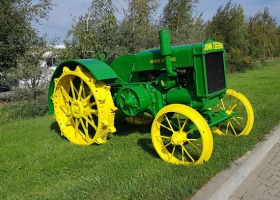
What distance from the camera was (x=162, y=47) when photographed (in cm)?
449

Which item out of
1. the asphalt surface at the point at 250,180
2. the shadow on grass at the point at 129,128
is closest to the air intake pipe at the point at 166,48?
the asphalt surface at the point at 250,180

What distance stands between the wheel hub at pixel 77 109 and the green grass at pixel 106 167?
1.78 ft

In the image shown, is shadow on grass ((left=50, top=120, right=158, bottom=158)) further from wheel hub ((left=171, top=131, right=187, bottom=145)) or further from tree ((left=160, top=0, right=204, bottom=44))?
tree ((left=160, top=0, right=204, bottom=44))

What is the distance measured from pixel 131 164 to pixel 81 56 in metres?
6.80

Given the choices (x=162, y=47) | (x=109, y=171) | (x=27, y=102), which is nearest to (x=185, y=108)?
(x=162, y=47)

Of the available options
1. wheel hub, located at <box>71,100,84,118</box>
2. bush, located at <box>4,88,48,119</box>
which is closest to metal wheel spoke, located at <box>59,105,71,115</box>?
wheel hub, located at <box>71,100,84,118</box>

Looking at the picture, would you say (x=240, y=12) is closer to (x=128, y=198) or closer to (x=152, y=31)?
(x=152, y=31)

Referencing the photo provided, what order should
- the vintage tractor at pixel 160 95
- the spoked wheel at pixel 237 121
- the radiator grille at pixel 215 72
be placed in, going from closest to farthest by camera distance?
1. the vintage tractor at pixel 160 95
2. the radiator grille at pixel 215 72
3. the spoked wheel at pixel 237 121

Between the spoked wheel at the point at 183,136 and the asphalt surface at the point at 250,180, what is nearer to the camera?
the asphalt surface at the point at 250,180

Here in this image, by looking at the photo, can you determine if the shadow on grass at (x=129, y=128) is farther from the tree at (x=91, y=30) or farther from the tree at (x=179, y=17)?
the tree at (x=179, y=17)

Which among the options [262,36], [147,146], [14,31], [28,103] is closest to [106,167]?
[147,146]

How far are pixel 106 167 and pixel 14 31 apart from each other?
8.94 metres

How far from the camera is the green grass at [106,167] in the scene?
3.51 meters

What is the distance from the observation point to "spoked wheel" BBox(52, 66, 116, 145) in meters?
4.88
